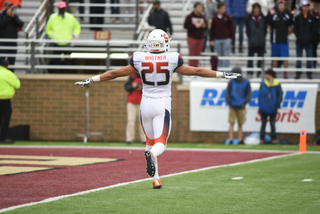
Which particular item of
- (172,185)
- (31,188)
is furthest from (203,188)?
(31,188)

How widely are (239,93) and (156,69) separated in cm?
893

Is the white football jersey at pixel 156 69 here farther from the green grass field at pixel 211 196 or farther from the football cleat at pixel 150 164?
the green grass field at pixel 211 196

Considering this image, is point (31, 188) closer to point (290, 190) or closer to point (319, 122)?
point (290, 190)

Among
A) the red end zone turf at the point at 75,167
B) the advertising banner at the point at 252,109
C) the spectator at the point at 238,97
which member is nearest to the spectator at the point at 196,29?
the advertising banner at the point at 252,109

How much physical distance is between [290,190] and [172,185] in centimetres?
160

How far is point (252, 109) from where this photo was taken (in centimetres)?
1686

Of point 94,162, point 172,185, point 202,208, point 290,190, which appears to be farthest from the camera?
point 94,162

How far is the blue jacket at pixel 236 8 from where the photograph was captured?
59.5 feet

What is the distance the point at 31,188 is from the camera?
7348 millimetres

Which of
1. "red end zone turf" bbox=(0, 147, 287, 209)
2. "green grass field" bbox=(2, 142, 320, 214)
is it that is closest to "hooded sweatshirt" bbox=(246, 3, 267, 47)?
"red end zone turf" bbox=(0, 147, 287, 209)

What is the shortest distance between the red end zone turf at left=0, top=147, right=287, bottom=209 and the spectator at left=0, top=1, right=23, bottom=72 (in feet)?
16.1

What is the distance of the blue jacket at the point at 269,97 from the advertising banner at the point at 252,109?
0.77m

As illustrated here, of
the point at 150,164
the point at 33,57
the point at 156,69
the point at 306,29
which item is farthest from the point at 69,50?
the point at 150,164

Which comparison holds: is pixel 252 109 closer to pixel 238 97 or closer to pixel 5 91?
pixel 238 97
